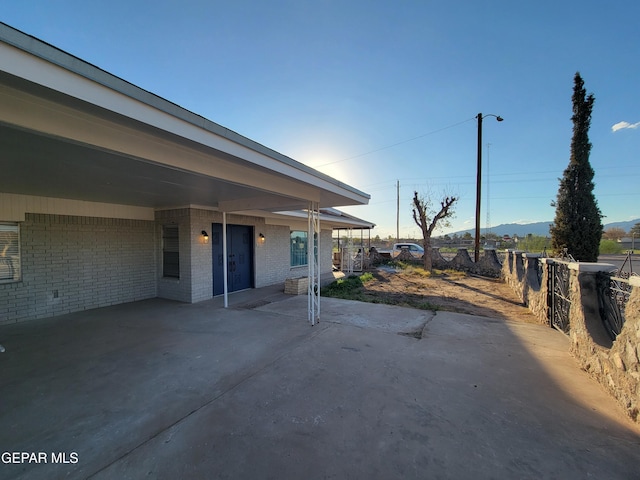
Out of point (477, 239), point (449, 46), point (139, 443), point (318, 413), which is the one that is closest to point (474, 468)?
point (318, 413)

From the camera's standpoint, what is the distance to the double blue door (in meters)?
7.98

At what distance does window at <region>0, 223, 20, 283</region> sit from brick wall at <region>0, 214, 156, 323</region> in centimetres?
9

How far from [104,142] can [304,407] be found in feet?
10.4

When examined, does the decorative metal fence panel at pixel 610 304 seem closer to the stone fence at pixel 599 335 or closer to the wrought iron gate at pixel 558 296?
the stone fence at pixel 599 335

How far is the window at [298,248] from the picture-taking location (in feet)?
38.2

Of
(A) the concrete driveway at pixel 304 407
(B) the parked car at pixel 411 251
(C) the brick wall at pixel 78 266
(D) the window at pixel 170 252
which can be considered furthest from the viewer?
(B) the parked car at pixel 411 251

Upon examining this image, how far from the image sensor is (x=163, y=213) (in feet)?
24.9

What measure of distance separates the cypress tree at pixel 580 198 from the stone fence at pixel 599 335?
7.09m

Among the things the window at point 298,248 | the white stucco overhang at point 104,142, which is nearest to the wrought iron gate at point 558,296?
the white stucco overhang at point 104,142

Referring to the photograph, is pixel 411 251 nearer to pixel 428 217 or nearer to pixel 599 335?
pixel 428 217

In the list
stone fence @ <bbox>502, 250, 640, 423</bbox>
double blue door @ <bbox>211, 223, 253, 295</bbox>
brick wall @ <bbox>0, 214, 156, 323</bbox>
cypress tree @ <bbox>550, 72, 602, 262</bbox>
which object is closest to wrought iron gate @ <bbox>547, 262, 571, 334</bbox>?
stone fence @ <bbox>502, 250, 640, 423</bbox>

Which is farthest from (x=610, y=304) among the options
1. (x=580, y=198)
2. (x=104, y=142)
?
(x=580, y=198)

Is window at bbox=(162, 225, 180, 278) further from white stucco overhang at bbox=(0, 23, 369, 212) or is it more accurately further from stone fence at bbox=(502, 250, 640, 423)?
stone fence at bbox=(502, 250, 640, 423)

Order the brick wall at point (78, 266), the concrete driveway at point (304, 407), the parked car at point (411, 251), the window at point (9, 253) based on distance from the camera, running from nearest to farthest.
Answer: the concrete driveway at point (304, 407), the window at point (9, 253), the brick wall at point (78, 266), the parked car at point (411, 251)
